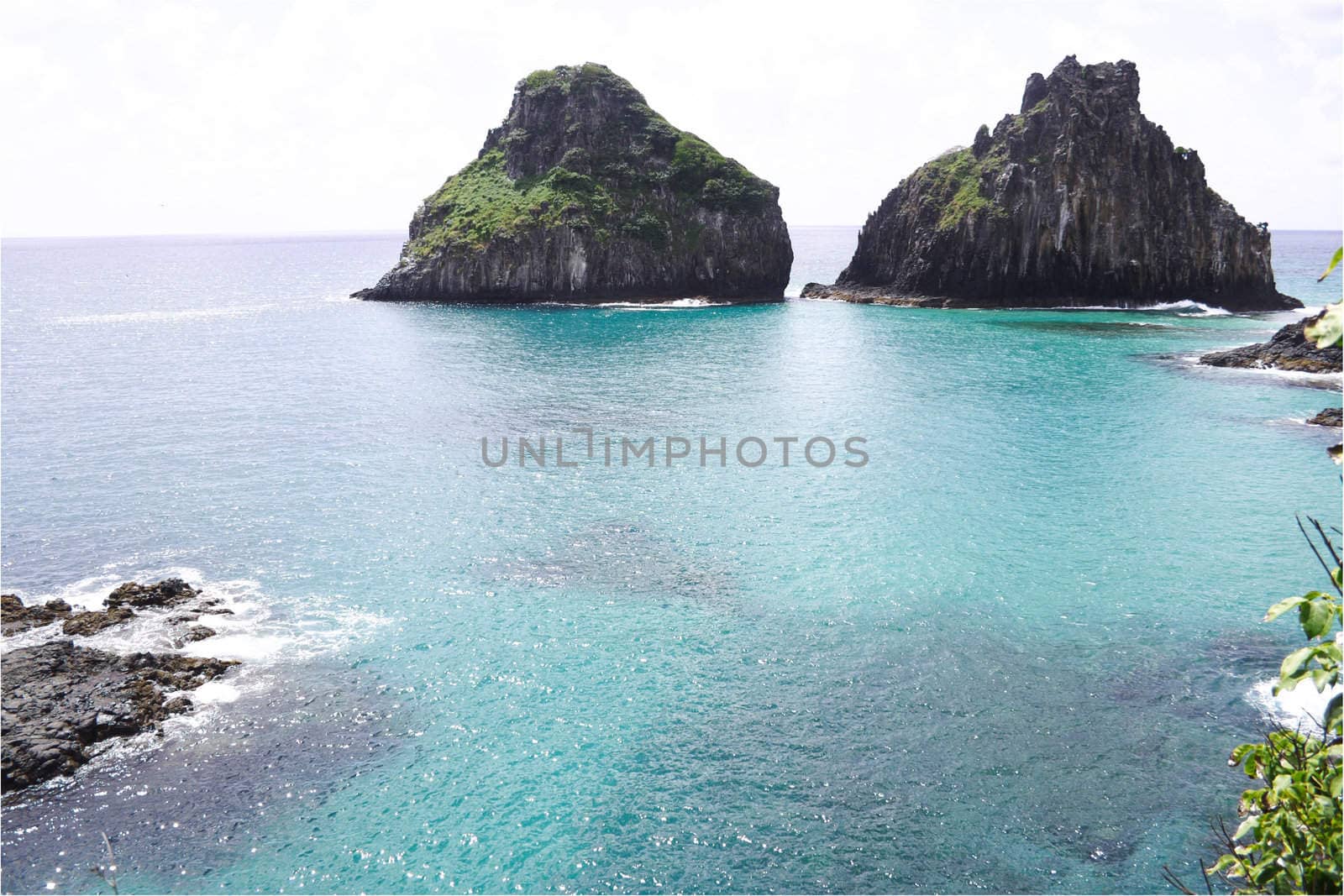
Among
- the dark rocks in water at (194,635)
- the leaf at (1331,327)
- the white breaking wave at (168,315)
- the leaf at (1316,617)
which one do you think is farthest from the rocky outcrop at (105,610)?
the white breaking wave at (168,315)

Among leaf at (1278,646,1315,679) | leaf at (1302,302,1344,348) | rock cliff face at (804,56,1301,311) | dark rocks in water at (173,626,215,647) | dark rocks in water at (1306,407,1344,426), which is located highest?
rock cliff face at (804,56,1301,311)

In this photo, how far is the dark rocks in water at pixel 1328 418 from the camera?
5009 cm

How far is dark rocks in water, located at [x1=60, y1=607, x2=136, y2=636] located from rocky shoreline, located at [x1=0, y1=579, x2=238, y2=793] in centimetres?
2

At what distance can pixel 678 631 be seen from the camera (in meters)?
27.1

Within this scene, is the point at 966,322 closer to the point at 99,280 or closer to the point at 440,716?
the point at 440,716

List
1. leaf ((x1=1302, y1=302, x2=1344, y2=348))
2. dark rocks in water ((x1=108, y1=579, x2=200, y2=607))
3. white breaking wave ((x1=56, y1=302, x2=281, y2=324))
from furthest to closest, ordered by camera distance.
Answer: white breaking wave ((x1=56, y1=302, x2=281, y2=324))
dark rocks in water ((x1=108, y1=579, x2=200, y2=607))
leaf ((x1=1302, y1=302, x2=1344, y2=348))

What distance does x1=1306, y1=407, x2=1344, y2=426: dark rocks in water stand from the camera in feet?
164

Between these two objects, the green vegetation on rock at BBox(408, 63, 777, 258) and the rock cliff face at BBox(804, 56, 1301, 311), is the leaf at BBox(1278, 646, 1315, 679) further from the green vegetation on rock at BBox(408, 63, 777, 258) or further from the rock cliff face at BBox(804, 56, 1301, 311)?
the green vegetation on rock at BBox(408, 63, 777, 258)

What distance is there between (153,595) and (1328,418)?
198 ft

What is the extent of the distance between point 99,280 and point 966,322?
19389 cm

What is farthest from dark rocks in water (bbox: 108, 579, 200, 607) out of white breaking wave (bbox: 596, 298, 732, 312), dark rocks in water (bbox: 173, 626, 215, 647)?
white breaking wave (bbox: 596, 298, 732, 312)

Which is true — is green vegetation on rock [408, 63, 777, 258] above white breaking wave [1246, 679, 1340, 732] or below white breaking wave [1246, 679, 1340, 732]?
above

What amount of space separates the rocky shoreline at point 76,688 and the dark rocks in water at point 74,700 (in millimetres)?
21

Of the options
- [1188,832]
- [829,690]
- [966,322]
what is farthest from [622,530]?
→ [966,322]
